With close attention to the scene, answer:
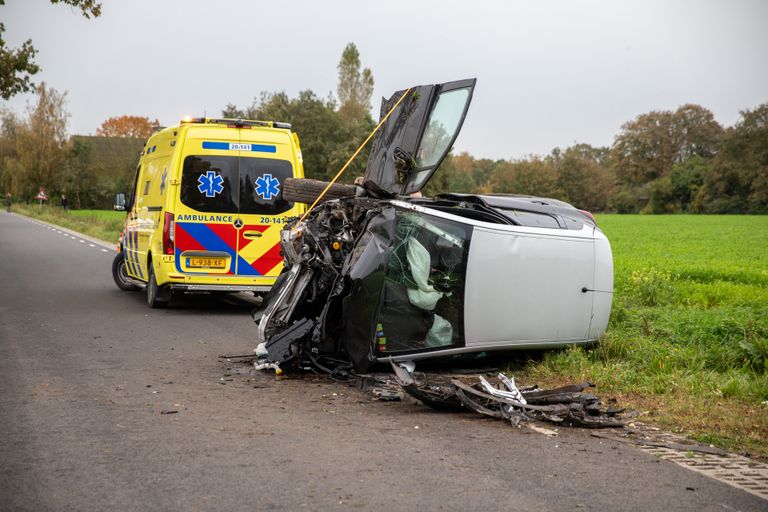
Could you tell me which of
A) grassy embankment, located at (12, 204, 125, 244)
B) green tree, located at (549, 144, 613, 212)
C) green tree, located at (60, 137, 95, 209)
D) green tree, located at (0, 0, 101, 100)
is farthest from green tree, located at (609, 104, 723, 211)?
green tree, located at (0, 0, 101, 100)

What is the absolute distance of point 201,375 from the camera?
8180 mm

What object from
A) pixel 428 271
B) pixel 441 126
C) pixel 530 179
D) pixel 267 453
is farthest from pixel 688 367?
pixel 530 179

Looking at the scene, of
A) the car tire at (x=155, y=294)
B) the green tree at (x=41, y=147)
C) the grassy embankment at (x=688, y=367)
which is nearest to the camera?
the grassy embankment at (x=688, y=367)

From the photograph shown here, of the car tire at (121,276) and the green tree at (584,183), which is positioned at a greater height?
the green tree at (584,183)

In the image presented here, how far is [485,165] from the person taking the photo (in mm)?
127188

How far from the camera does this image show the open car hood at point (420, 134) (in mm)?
8359

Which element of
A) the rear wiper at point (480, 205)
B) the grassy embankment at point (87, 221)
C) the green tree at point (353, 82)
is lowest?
the grassy embankment at point (87, 221)

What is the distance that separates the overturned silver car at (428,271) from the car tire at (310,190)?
281 millimetres

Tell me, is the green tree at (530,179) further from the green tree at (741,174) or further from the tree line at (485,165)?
the green tree at (741,174)

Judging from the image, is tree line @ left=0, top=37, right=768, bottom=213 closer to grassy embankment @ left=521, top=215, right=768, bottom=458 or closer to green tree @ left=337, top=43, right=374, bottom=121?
green tree @ left=337, top=43, right=374, bottom=121

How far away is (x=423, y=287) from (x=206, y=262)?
5735mm

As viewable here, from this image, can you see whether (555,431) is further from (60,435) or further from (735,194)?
(735,194)

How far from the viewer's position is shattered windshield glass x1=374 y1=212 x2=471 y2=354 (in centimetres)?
755

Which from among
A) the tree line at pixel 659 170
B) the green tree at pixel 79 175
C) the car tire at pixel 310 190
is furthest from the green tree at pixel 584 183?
the car tire at pixel 310 190
